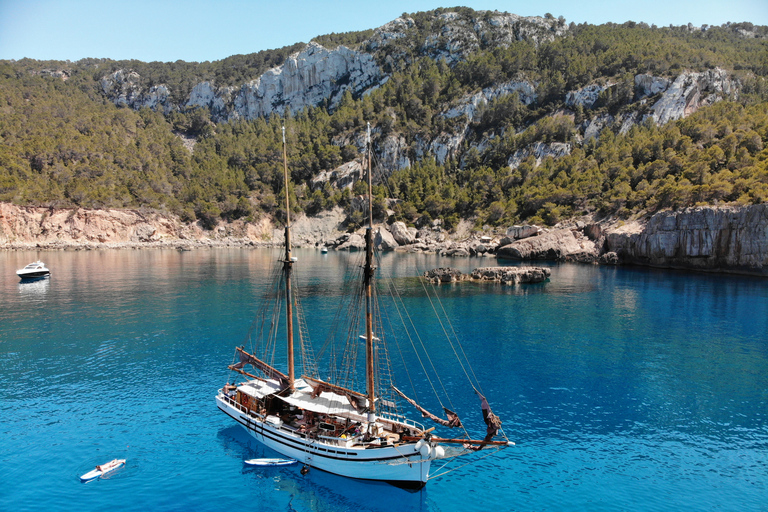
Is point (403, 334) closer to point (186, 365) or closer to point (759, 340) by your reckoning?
point (186, 365)

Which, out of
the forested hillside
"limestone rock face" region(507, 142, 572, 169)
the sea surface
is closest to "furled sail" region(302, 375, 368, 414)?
the sea surface

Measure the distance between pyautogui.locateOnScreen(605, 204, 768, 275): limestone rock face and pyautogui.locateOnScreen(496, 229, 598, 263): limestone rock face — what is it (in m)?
12.1

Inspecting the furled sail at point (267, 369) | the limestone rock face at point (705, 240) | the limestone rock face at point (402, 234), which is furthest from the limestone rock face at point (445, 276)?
the limestone rock face at point (402, 234)

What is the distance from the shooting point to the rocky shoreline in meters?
89.4

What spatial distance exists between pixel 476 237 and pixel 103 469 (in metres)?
136

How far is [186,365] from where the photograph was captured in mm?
39281

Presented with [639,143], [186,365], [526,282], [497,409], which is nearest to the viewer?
[497,409]

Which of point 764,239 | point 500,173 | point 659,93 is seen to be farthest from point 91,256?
point 659,93

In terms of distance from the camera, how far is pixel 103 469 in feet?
76.8

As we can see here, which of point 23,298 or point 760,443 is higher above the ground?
point 23,298

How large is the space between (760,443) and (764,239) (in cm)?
7865

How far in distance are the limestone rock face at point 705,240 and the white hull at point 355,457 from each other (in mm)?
96466

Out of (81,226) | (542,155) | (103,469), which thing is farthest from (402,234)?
(103,469)

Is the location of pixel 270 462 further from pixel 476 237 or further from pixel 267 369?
pixel 476 237
